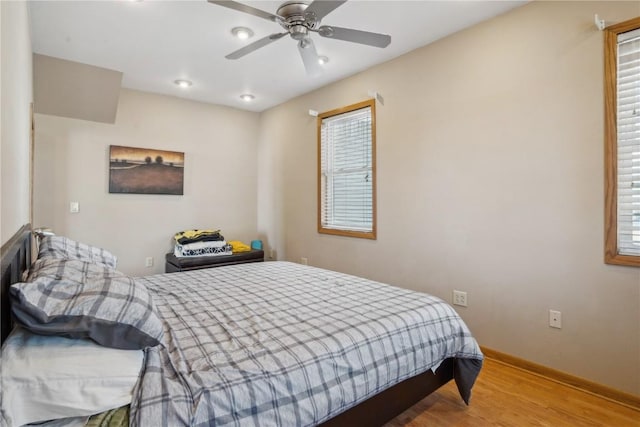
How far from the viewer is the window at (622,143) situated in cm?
192

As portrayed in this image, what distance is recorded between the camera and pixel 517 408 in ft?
6.14

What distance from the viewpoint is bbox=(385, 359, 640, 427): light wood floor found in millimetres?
1755

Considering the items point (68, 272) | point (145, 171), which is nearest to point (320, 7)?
point (68, 272)

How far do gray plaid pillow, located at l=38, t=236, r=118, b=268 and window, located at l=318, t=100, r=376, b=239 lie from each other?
2.34m

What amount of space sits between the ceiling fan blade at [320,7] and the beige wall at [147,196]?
2.94 metres

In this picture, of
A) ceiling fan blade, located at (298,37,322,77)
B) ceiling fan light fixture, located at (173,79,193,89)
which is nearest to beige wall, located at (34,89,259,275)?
ceiling fan light fixture, located at (173,79,193,89)

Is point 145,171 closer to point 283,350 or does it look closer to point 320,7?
point 320,7

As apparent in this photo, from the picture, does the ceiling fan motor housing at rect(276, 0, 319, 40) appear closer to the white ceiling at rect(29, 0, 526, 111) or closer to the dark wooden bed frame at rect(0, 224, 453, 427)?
the white ceiling at rect(29, 0, 526, 111)

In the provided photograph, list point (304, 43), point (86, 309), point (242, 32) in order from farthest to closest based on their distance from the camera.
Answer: point (242, 32) → point (304, 43) → point (86, 309)

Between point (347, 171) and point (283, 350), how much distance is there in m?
2.68

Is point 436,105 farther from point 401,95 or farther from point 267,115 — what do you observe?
point 267,115

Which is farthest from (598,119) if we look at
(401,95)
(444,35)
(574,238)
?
(401,95)

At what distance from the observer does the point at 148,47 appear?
9.45 ft

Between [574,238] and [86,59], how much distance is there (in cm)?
433
